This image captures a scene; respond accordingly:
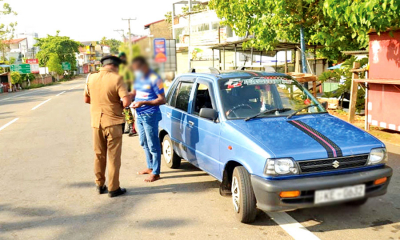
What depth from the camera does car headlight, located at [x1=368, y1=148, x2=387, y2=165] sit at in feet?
13.0

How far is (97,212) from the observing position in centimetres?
469

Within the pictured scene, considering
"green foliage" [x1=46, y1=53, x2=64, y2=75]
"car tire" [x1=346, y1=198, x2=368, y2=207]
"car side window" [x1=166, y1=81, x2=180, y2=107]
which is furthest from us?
"green foliage" [x1=46, y1=53, x2=64, y2=75]

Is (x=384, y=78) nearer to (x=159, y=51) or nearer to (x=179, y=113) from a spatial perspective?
(x=179, y=113)

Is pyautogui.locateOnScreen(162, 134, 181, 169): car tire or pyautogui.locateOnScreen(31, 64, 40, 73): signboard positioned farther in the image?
pyautogui.locateOnScreen(31, 64, 40, 73): signboard

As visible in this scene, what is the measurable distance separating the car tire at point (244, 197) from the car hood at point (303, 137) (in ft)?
1.29

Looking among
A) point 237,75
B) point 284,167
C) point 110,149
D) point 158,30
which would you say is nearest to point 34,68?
point 158,30

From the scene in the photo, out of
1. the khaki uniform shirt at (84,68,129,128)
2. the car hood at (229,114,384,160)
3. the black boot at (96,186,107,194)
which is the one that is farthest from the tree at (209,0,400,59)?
the black boot at (96,186,107,194)

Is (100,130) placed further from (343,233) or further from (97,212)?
(343,233)

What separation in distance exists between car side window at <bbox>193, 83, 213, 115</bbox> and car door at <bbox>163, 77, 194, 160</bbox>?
19cm

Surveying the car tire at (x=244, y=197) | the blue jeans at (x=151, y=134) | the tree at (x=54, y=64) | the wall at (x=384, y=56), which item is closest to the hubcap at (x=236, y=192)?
the car tire at (x=244, y=197)

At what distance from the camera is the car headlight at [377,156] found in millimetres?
3977

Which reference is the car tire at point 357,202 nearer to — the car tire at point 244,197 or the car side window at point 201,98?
the car tire at point 244,197

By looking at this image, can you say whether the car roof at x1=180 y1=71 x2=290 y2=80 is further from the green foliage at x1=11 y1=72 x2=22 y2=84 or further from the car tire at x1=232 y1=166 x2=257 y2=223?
the green foliage at x1=11 y1=72 x2=22 y2=84

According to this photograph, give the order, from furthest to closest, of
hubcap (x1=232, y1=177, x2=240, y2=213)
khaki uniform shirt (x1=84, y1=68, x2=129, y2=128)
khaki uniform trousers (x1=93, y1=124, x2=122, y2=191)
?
khaki uniform trousers (x1=93, y1=124, x2=122, y2=191) < hubcap (x1=232, y1=177, x2=240, y2=213) < khaki uniform shirt (x1=84, y1=68, x2=129, y2=128)
